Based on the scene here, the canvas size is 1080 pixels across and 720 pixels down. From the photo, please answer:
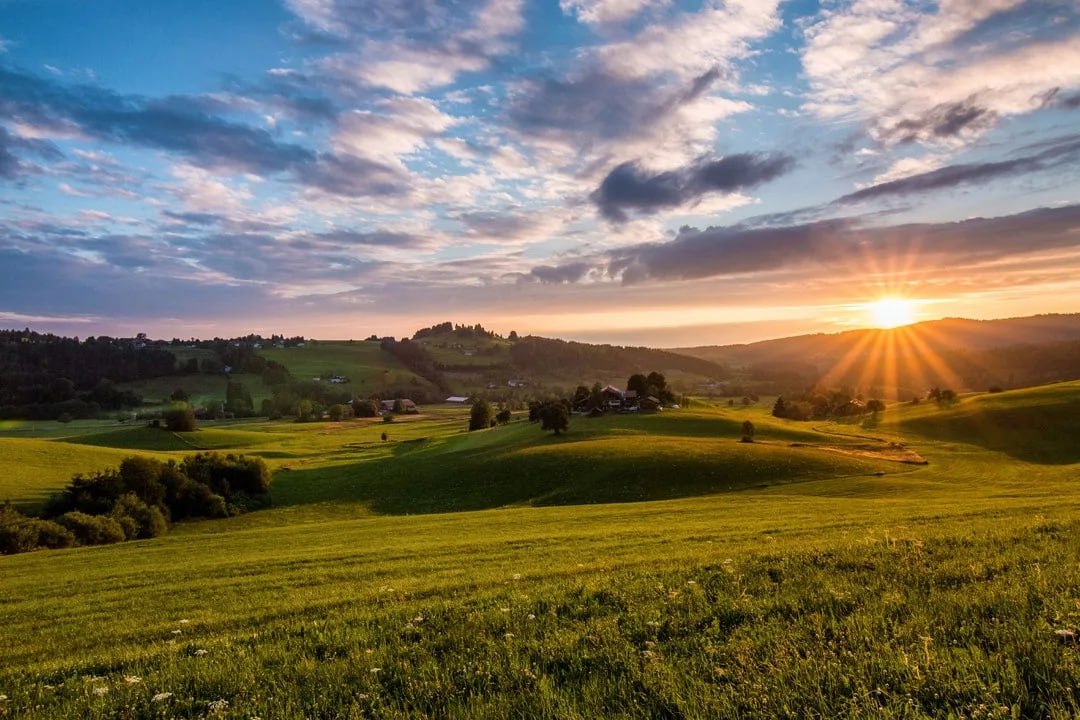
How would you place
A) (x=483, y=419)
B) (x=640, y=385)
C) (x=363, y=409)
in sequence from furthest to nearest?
(x=363, y=409) < (x=640, y=385) < (x=483, y=419)

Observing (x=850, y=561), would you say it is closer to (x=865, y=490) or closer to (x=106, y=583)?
(x=106, y=583)

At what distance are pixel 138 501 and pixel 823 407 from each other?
132m

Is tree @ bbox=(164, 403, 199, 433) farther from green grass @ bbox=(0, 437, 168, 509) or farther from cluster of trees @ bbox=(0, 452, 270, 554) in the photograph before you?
cluster of trees @ bbox=(0, 452, 270, 554)

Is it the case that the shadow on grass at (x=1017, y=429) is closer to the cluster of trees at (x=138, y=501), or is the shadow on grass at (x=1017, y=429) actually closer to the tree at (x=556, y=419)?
the tree at (x=556, y=419)

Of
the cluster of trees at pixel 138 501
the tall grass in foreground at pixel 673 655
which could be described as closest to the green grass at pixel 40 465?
the cluster of trees at pixel 138 501

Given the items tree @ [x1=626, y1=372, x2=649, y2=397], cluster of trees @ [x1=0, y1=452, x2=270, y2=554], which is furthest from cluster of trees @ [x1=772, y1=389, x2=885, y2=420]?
cluster of trees @ [x1=0, y1=452, x2=270, y2=554]

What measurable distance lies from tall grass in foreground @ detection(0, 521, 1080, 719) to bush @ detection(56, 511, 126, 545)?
147ft

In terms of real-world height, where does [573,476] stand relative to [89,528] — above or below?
above

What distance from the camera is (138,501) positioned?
2079 inches

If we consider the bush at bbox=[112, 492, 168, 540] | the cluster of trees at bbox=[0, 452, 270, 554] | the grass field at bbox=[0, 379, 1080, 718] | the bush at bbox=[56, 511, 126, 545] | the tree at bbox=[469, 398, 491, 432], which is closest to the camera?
the grass field at bbox=[0, 379, 1080, 718]

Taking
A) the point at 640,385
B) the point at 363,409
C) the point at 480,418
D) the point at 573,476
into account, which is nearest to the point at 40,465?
the point at 573,476

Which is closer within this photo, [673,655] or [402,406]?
[673,655]

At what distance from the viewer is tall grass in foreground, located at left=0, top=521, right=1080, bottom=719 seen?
5.25 m

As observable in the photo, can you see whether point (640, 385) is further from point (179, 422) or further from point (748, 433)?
point (179, 422)
